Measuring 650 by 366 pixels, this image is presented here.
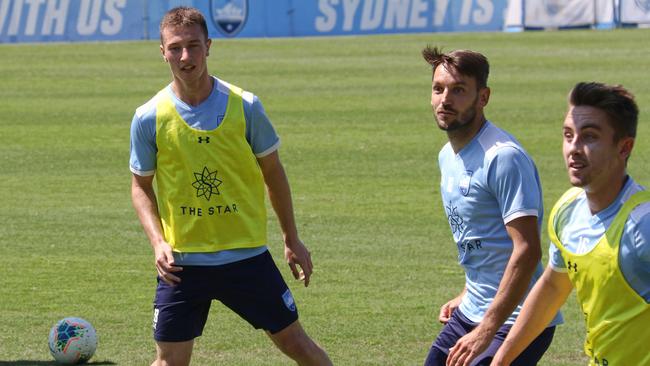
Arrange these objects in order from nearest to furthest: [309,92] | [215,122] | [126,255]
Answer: [215,122] → [126,255] → [309,92]

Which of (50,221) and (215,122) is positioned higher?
(215,122)

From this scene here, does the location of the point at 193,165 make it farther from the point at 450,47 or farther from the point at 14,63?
the point at 450,47

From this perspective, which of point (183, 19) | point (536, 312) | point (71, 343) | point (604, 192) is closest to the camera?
point (604, 192)

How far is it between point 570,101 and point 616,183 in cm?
35

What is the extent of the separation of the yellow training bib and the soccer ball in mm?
1597

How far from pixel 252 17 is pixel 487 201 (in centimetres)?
2923

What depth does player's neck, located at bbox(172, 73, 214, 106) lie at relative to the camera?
22.2 ft

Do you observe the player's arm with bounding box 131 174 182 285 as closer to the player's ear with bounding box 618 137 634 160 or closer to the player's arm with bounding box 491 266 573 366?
the player's arm with bounding box 491 266 573 366

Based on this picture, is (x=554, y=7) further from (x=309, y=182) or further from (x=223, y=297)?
(x=223, y=297)

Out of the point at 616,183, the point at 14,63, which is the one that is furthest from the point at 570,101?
the point at 14,63

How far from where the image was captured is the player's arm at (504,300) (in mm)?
5336

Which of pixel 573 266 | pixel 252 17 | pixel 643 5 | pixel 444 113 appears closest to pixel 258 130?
pixel 444 113

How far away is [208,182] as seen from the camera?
266 inches

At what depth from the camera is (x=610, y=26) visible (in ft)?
119
